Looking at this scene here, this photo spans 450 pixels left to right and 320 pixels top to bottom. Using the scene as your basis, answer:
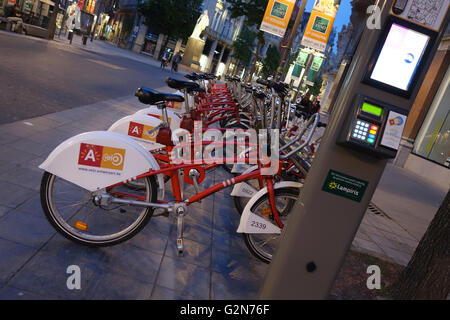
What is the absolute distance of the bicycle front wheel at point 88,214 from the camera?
3057mm

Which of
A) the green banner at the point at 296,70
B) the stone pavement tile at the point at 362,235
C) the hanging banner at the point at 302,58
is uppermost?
the hanging banner at the point at 302,58

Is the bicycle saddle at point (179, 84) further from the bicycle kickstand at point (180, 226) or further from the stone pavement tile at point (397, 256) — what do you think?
the stone pavement tile at point (397, 256)

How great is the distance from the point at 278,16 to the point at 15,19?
15.2 m

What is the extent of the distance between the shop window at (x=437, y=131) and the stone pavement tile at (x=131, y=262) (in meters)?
14.3

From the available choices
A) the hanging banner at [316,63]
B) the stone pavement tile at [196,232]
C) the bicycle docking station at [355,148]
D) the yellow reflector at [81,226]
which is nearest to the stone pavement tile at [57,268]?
the yellow reflector at [81,226]

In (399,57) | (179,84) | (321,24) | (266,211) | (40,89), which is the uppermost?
(321,24)

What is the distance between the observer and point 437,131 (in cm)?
1576

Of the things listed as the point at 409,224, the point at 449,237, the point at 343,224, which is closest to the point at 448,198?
the point at 449,237

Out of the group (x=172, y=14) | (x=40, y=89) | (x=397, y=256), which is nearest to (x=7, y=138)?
(x=40, y=89)

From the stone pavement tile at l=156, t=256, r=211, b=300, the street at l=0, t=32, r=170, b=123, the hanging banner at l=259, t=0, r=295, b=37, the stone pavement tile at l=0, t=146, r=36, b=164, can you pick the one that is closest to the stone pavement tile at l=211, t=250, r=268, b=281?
the stone pavement tile at l=156, t=256, r=211, b=300

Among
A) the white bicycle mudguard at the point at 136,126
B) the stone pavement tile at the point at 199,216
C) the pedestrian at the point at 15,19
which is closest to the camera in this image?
the stone pavement tile at the point at 199,216

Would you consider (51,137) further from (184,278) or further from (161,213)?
(184,278)

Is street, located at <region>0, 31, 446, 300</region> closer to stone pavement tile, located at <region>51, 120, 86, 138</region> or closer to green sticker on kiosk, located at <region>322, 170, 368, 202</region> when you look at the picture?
stone pavement tile, located at <region>51, 120, 86, 138</region>
